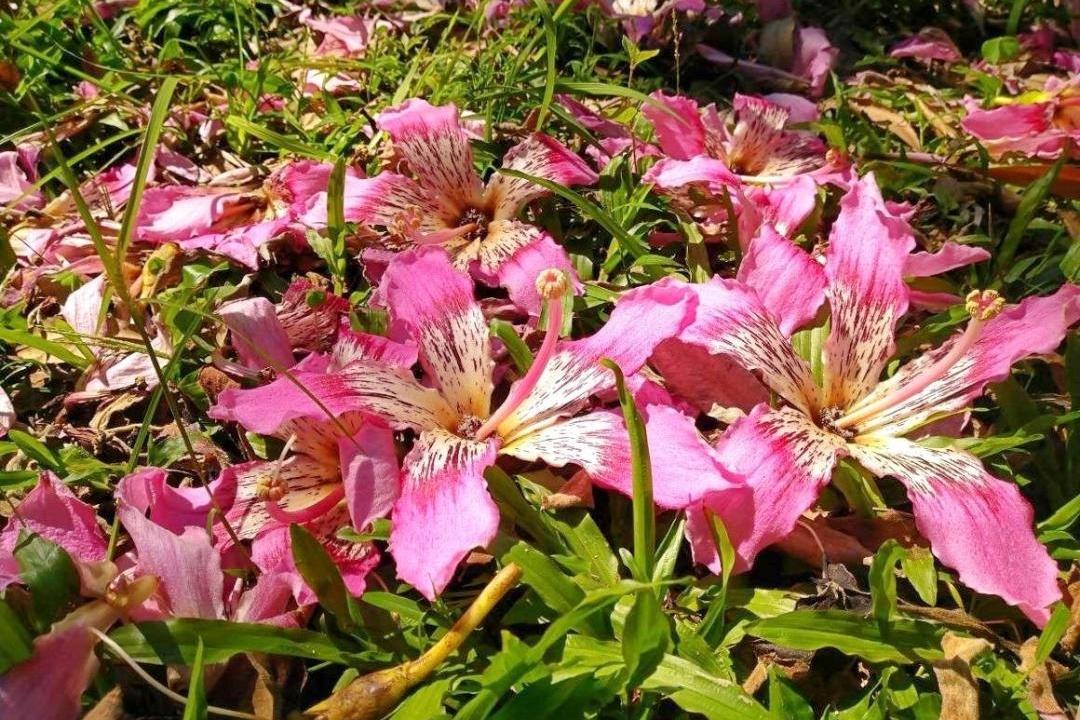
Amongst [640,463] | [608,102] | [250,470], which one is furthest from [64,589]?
[608,102]

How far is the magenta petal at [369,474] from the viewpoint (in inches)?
53.7

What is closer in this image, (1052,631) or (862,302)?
(1052,631)

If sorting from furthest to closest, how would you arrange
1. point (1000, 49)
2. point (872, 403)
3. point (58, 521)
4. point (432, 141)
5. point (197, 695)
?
1. point (1000, 49)
2. point (432, 141)
3. point (872, 403)
4. point (58, 521)
5. point (197, 695)

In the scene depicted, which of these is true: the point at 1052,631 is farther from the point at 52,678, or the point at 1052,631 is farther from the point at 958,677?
the point at 52,678

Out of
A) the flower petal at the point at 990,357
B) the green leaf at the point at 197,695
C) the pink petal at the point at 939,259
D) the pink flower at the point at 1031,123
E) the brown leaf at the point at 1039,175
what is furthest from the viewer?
the pink flower at the point at 1031,123

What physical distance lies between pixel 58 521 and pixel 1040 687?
4.82 ft

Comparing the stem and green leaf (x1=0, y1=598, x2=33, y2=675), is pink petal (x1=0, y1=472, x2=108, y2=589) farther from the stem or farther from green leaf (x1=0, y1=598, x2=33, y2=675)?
the stem

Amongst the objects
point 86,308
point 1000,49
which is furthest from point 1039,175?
point 86,308

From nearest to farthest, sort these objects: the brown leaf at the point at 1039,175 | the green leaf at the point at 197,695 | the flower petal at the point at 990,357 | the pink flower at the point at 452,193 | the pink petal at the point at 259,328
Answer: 1. the green leaf at the point at 197,695
2. the flower petal at the point at 990,357
3. the pink petal at the point at 259,328
4. the pink flower at the point at 452,193
5. the brown leaf at the point at 1039,175

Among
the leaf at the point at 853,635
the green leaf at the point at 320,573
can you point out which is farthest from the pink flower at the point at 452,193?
the leaf at the point at 853,635

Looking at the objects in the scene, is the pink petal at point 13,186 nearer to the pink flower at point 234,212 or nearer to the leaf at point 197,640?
the pink flower at point 234,212

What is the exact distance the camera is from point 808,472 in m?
1.38

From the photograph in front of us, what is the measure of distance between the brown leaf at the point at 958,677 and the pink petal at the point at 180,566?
100cm

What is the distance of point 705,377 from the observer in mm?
1594
